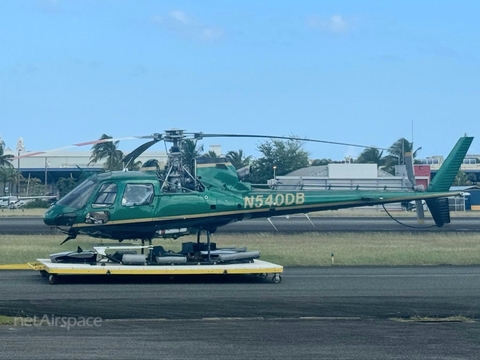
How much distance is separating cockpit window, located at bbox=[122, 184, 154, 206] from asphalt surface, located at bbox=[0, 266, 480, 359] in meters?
1.77

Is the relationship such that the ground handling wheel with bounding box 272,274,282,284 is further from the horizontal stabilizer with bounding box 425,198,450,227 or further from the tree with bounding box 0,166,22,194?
the tree with bounding box 0,166,22,194

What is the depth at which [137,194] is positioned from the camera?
1736 centimetres

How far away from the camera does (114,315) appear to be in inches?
451

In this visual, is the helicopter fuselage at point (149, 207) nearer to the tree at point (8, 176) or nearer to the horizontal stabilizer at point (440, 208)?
the horizontal stabilizer at point (440, 208)

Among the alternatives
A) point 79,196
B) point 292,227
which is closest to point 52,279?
point 79,196

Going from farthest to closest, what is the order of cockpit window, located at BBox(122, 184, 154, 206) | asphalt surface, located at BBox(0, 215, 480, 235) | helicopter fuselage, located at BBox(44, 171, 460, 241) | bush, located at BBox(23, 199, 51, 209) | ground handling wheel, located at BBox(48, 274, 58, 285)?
bush, located at BBox(23, 199, 51, 209)
asphalt surface, located at BBox(0, 215, 480, 235)
cockpit window, located at BBox(122, 184, 154, 206)
helicopter fuselage, located at BBox(44, 171, 460, 241)
ground handling wheel, located at BBox(48, 274, 58, 285)

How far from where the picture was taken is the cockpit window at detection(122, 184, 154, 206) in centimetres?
1725

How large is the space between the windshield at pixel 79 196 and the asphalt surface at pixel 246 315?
5.70ft

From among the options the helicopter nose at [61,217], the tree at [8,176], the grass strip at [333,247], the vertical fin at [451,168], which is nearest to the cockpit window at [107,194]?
the helicopter nose at [61,217]

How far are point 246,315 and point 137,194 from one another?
6339 millimetres

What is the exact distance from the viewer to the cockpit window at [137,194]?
679 inches

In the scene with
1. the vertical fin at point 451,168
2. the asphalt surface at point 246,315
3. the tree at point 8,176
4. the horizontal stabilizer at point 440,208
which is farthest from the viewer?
the tree at point 8,176

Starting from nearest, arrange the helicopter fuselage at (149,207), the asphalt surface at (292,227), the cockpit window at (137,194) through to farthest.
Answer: the helicopter fuselage at (149,207) < the cockpit window at (137,194) < the asphalt surface at (292,227)

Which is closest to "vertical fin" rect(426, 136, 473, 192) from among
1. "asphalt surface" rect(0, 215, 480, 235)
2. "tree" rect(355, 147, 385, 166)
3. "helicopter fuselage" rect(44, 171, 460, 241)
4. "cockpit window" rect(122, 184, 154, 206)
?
"helicopter fuselage" rect(44, 171, 460, 241)
